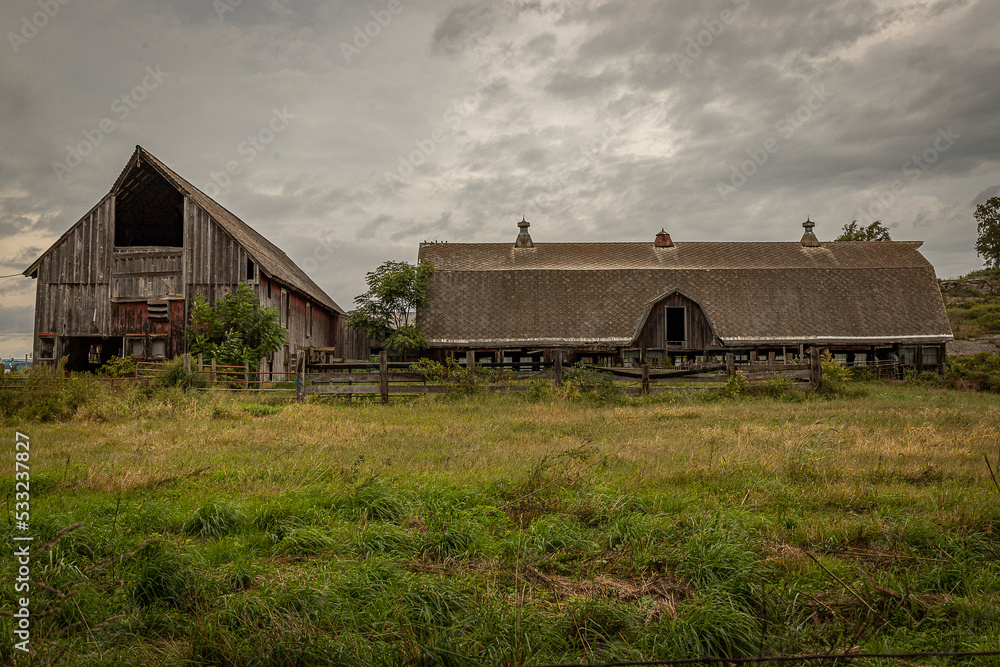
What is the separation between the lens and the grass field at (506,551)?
2807mm

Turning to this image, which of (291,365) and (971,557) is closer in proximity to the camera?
(971,557)

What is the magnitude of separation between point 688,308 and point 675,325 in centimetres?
181

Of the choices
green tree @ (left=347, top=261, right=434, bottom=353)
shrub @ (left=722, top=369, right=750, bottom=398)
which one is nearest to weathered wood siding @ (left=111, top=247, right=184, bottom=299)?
green tree @ (left=347, top=261, right=434, bottom=353)

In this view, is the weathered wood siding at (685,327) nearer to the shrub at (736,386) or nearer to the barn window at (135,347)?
the shrub at (736,386)

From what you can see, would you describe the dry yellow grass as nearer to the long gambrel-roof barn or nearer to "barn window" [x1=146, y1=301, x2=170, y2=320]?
"barn window" [x1=146, y1=301, x2=170, y2=320]

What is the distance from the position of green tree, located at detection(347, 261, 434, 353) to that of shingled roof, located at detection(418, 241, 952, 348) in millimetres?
1062

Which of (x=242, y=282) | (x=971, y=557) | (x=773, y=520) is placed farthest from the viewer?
(x=242, y=282)

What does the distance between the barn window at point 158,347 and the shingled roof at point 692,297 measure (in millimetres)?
10736

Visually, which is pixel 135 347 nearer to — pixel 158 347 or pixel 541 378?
pixel 158 347

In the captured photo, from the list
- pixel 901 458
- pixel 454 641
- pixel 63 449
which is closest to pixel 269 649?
pixel 454 641

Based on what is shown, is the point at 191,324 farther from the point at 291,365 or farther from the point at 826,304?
the point at 826,304

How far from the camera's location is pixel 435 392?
585 inches

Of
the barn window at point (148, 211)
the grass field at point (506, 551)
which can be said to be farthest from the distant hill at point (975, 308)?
the barn window at point (148, 211)

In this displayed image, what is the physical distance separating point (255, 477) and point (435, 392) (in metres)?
8.91
